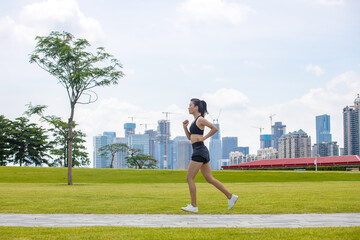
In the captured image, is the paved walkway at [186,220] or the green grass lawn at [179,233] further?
the paved walkway at [186,220]

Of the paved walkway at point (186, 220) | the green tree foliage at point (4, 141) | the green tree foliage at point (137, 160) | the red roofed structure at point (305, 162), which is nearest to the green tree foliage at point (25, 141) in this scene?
the green tree foliage at point (4, 141)

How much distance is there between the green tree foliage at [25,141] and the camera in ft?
237

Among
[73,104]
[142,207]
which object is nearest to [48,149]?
[73,104]

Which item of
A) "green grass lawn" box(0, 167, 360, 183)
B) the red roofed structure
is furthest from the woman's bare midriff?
the red roofed structure

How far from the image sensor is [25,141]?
239 ft

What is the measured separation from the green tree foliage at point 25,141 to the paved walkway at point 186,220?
221 ft

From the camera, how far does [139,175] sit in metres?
46.1

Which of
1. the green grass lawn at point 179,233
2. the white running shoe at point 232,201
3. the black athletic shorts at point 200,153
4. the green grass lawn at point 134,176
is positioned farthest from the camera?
the green grass lawn at point 134,176

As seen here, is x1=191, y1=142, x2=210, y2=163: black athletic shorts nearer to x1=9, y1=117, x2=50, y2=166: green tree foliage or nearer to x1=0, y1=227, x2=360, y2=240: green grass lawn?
x1=0, y1=227, x2=360, y2=240: green grass lawn

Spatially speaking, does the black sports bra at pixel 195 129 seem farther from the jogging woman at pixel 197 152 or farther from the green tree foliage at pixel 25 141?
the green tree foliage at pixel 25 141

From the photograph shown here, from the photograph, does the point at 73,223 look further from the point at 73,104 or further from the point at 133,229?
the point at 73,104

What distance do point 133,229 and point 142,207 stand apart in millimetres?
3926

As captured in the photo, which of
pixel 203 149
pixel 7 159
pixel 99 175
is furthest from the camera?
pixel 7 159

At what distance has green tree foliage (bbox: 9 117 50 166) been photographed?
7238 cm
